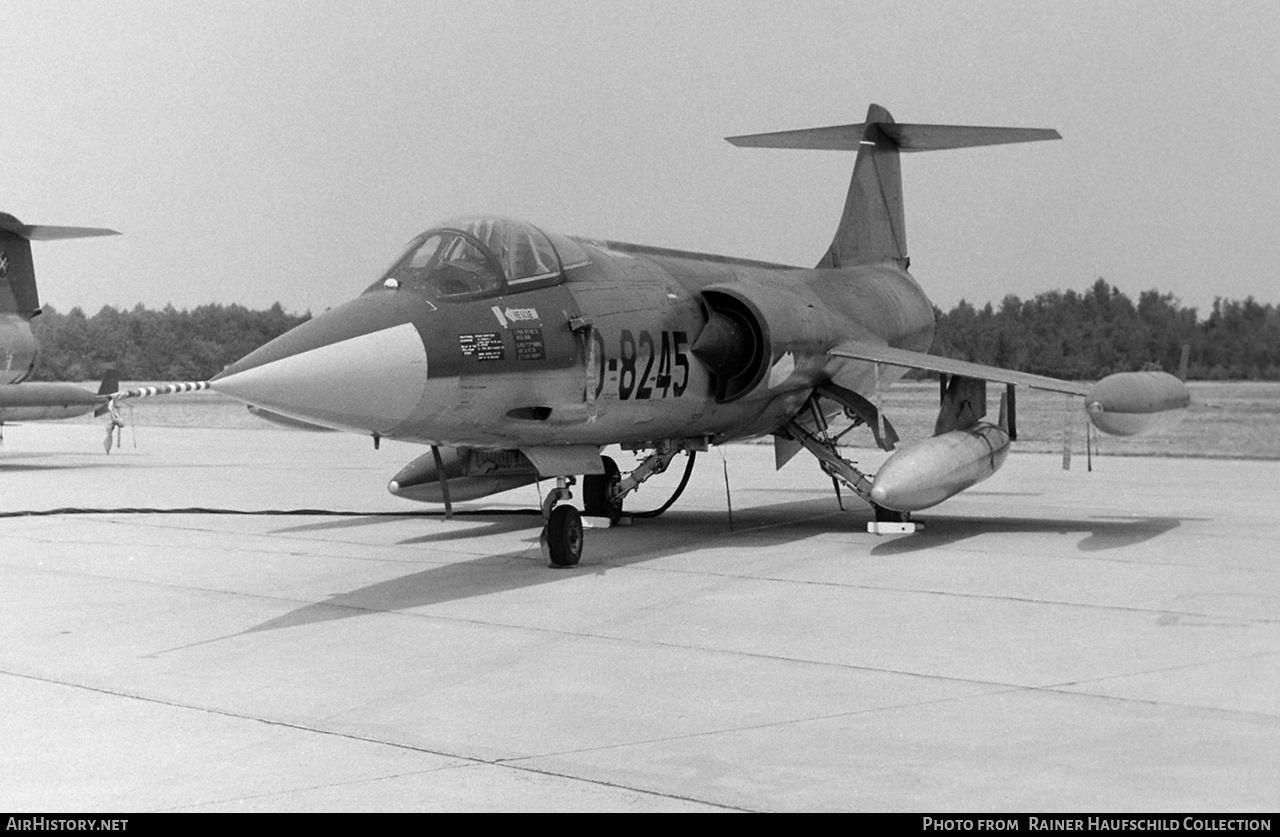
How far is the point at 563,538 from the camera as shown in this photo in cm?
968

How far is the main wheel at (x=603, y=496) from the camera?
12.8m

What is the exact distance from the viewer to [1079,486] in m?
17.7

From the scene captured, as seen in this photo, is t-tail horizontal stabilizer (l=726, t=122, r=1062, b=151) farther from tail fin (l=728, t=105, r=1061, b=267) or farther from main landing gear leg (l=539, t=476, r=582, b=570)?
main landing gear leg (l=539, t=476, r=582, b=570)

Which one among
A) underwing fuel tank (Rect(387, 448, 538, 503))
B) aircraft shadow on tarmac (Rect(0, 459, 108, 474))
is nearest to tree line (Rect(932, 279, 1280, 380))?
underwing fuel tank (Rect(387, 448, 538, 503))

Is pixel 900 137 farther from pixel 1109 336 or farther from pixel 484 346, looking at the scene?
pixel 484 346

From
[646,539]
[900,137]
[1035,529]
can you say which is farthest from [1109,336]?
[646,539]

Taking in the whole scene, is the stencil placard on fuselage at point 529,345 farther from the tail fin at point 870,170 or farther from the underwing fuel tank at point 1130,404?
the tail fin at point 870,170

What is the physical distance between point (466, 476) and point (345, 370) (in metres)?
4.53

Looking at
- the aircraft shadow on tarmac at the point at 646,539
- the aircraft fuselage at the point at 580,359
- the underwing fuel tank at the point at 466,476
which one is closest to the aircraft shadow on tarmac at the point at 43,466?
the aircraft shadow on tarmac at the point at 646,539

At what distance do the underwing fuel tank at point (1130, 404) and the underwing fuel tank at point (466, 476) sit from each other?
4.77 metres

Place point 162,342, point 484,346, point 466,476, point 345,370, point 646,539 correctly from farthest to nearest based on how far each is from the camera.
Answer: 1. point 162,342
2. point 466,476
3. point 646,539
4. point 484,346
5. point 345,370

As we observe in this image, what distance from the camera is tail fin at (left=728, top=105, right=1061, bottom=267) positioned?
1552 cm

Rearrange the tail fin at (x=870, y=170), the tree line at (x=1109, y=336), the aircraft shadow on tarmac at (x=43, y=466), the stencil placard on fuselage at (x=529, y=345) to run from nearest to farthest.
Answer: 1. the stencil placard on fuselage at (x=529, y=345)
2. the tail fin at (x=870, y=170)
3. the tree line at (x=1109, y=336)
4. the aircraft shadow on tarmac at (x=43, y=466)

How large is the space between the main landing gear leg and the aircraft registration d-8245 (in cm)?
1
